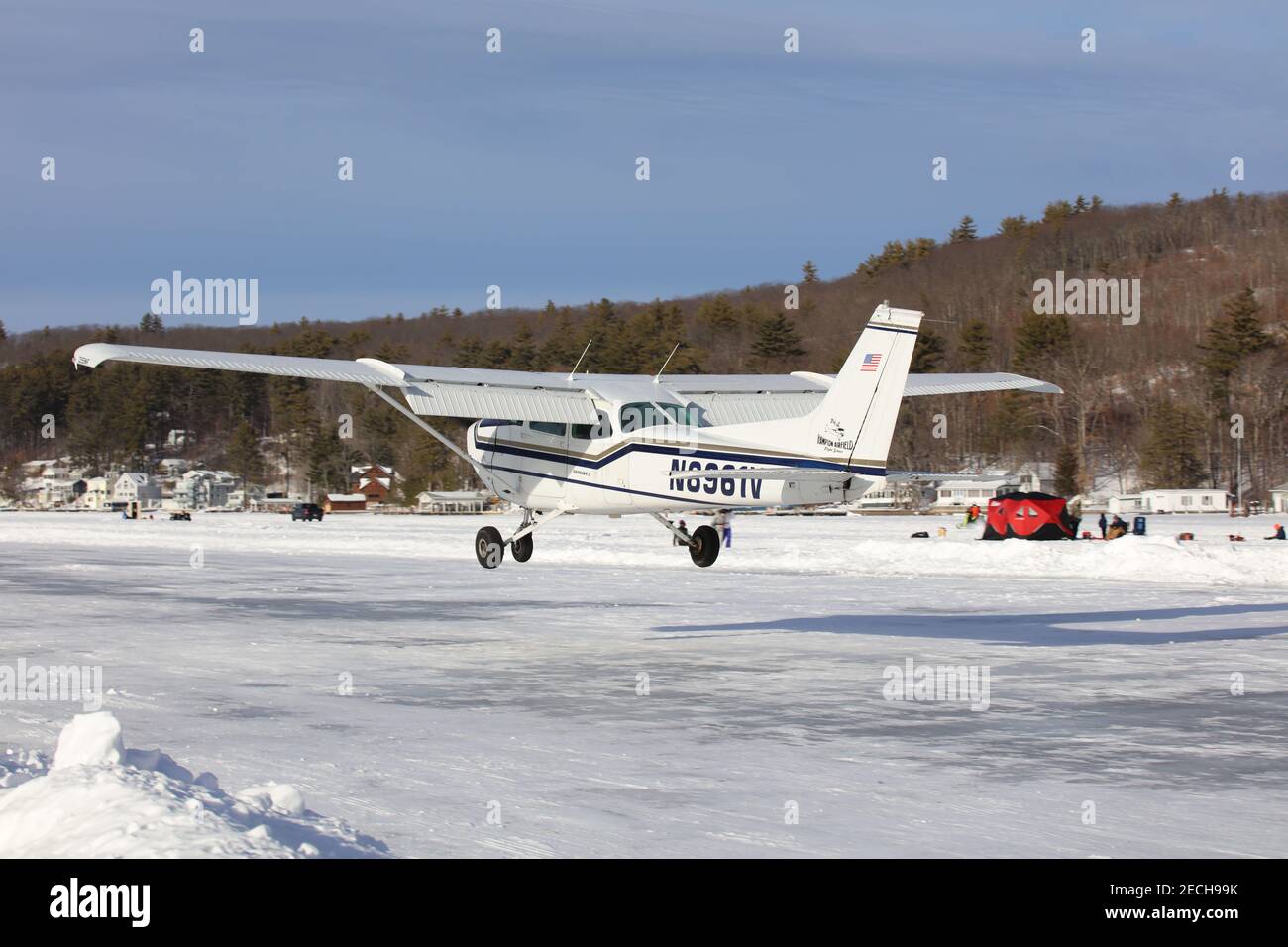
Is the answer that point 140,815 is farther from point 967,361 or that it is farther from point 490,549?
point 967,361

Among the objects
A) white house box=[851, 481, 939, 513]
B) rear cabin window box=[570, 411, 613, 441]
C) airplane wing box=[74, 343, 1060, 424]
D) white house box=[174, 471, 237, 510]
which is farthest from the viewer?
white house box=[174, 471, 237, 510]

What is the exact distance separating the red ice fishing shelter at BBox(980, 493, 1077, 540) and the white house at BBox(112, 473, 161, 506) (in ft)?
374

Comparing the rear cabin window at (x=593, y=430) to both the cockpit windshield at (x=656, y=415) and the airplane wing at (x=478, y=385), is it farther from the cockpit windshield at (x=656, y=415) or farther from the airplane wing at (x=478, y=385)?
the cockpit windshield at (x=656, y=415)

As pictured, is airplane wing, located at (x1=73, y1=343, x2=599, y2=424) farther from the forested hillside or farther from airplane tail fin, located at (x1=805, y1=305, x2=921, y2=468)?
the forested hillside

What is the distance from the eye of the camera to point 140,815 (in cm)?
617

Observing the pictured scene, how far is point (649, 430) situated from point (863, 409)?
308 centimetres

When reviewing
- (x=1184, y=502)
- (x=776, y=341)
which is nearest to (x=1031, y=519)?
(x=1184, y=502)

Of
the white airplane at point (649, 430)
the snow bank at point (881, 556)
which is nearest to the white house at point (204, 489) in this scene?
the snow bank at point (881, 556)

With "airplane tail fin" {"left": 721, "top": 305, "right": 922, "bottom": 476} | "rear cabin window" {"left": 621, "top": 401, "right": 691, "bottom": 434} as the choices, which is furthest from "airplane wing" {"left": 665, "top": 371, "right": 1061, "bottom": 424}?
"airplane tail fin" {"left": 721, "top": 305, "right": 922, "bottom": 476}

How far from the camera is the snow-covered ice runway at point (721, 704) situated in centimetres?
767

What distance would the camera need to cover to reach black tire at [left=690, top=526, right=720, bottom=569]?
1944 centimetres
